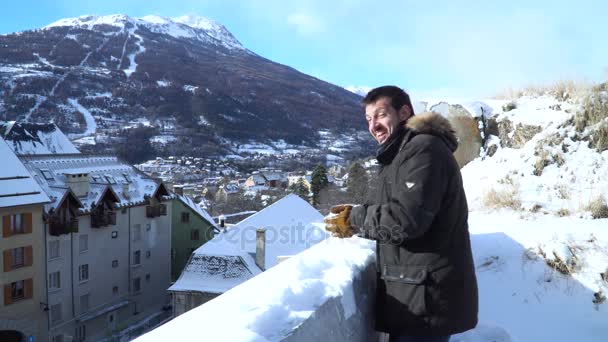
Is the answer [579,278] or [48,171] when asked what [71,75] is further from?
[579,278]

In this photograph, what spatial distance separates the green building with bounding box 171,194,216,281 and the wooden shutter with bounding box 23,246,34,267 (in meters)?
9.98

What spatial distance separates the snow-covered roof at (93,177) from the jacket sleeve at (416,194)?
61.5 ft

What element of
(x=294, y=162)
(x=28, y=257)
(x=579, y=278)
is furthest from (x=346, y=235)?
(x=294, y=162)

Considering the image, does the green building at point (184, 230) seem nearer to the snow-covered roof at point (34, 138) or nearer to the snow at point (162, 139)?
the snow-covered roof at point (34, 138)

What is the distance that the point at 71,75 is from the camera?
4717 inches

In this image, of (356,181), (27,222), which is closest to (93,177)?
(27,222)

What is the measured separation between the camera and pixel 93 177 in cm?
2220

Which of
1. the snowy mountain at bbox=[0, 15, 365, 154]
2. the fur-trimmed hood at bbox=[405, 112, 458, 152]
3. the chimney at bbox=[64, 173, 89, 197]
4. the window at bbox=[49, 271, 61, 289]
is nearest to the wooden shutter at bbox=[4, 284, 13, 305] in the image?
the window at bbox=[49, 271, 61, 289]

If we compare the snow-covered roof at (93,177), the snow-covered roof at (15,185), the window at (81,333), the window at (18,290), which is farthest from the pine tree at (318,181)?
the window at (18,290)

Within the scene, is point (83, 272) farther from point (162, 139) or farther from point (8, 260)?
point (162, 139)

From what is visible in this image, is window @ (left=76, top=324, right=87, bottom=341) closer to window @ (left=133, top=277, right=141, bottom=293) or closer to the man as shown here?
window @ (left=133, top=277, right=141, bottom=293)

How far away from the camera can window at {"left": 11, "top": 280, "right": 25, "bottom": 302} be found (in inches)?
654

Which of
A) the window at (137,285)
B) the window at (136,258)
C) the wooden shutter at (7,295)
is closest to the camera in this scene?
the wooden shutter at (7,295)

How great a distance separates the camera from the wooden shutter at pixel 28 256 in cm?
1705
